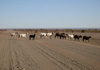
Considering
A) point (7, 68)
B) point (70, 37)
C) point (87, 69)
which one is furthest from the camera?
point (70, 37)

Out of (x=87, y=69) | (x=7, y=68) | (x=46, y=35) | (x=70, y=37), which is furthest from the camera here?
(x=46, y=35)

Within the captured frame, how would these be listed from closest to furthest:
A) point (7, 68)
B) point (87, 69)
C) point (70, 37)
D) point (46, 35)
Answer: point (87, 69), point (7, 68), point (70, 37), point (46, 35)

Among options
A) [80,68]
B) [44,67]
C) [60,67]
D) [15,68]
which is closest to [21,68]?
[15,68]

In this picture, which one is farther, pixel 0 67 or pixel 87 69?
pixel 0 67

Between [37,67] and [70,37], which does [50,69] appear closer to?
[37,67]

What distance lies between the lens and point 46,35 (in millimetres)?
41469

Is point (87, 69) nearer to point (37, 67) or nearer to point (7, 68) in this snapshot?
point (37, 67)

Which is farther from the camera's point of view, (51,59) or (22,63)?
(51,59)

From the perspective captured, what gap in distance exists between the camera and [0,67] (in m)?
10.4

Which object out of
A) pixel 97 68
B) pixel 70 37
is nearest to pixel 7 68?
pixel 97 68

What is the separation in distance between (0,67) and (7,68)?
0.58 meters

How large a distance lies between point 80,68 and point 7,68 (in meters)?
4.20

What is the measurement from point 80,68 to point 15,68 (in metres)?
3.70

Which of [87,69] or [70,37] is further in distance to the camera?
[70,37]
